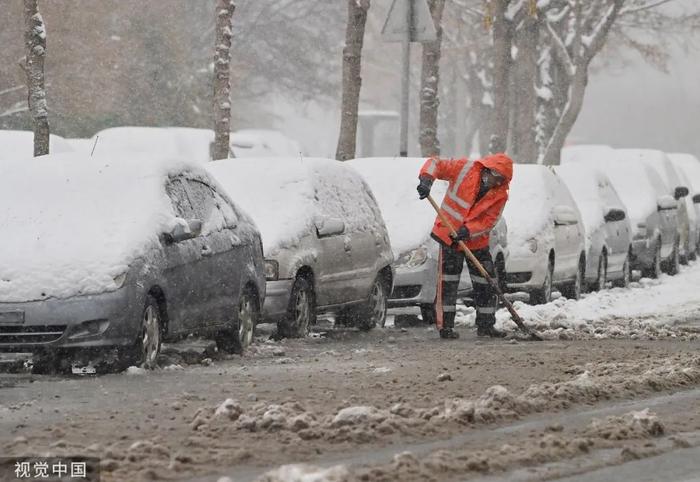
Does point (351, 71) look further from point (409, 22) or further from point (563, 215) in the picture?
point (563, 215)

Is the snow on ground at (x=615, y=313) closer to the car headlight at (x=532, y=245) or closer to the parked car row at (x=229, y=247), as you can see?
the parked car row at (x=229, y=247)

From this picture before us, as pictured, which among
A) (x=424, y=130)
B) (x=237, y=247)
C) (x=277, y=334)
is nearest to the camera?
(x=237, y=247)

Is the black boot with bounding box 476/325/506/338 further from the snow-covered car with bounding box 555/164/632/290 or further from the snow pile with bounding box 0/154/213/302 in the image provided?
the snow-covered car with bounding box 555/164/632/290

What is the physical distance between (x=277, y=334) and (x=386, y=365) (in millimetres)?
2983

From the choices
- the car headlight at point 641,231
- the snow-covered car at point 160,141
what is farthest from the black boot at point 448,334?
the snow-covered car at point 160,141

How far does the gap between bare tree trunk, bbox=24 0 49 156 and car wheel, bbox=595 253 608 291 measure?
780 cm

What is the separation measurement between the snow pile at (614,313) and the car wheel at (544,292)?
134 millimetres

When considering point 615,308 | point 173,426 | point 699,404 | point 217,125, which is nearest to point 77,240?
point 173,426

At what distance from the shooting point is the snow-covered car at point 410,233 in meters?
16.5

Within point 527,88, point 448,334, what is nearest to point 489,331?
point 448,334

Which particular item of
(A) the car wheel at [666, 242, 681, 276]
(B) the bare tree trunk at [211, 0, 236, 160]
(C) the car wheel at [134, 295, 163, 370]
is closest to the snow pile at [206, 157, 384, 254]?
(C) the car wheel at [134, 295, 163, 370]

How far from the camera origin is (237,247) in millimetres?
12977

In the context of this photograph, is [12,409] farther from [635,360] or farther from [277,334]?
[277,334]

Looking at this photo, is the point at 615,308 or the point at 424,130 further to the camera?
the point at 424,130
